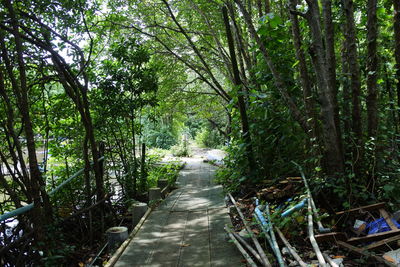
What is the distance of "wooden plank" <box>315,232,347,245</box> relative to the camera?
2.95 m

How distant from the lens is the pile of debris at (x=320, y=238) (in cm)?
268

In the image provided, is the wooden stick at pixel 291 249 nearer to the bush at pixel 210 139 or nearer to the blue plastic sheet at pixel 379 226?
the blue plastic sheet at pixel 379 226

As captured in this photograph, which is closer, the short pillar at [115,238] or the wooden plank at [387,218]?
the wooden plank at [387,218]

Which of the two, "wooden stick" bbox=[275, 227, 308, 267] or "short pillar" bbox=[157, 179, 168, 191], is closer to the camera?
"wooden stick" bbox=[275, 227, 308, 267]

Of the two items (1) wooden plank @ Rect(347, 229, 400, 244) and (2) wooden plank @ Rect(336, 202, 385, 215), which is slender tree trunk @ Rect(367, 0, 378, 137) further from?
(1) wooden plank @ Rect(347, 229, 400, 244)

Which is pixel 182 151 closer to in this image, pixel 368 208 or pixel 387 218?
pixel 368 208

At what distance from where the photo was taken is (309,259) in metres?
2.83

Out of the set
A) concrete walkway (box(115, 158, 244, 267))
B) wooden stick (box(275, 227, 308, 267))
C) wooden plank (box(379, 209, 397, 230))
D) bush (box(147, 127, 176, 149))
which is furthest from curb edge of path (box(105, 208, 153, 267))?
bush (box(147, 127, 176, 149))

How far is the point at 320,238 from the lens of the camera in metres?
2.95

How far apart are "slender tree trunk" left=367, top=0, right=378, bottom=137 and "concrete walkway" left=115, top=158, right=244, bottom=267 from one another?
226cm

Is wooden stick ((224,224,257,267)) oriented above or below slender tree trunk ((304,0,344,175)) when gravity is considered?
below

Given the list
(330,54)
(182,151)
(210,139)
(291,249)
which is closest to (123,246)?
(291,249)

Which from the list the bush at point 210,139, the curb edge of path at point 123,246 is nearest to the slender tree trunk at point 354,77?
the curb edge of path at point 123,246

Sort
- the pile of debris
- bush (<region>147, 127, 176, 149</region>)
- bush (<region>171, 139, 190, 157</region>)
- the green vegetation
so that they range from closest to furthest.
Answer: the pile of debris → the green vegetation → bush (<region>171, 139, 190, 157</region>) → bush (<region>147, 127, 176, 149</region>)
